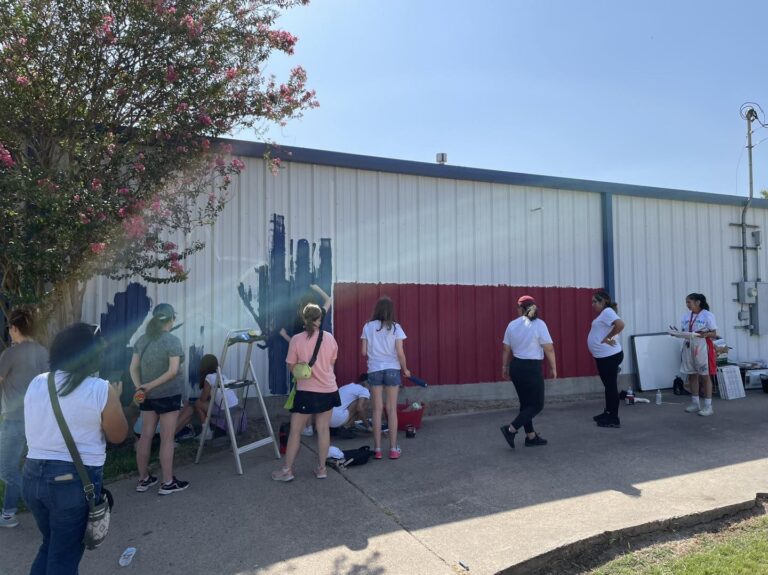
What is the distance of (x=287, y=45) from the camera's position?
6297 millimetres

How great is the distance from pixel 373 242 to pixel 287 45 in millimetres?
3063

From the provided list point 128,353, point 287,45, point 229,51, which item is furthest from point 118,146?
point 128,353

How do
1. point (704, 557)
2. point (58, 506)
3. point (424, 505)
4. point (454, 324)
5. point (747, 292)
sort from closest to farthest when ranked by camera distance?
point (58, 506) → point (704, 557) → point (424, 505) → point (454, 324) → point (747, 292)

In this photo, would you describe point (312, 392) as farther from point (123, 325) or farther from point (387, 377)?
point (123, 325)

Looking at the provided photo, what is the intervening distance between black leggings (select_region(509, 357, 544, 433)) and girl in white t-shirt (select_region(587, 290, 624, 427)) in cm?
142

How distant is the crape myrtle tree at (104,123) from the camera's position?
185 inches

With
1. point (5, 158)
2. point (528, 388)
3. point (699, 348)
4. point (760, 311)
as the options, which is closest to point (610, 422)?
point (699, 348)

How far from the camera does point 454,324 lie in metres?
8.80

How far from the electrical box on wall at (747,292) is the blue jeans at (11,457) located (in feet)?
40.0

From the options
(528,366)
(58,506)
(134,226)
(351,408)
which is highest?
(134,226)

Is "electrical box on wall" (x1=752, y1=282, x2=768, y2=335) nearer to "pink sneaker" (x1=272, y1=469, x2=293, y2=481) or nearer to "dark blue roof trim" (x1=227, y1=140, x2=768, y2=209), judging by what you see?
"dark blue roof trim" (x1=227, y1=140, x2=768, y2=209)

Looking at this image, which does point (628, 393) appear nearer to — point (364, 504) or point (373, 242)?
point (373, 242)

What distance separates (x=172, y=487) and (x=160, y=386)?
92cm

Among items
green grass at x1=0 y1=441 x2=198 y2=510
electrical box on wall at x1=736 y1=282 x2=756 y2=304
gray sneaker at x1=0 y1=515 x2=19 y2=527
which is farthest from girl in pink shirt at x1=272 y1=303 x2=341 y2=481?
electrical box on wall at x1=736 y1=282 x2=756 y2=304
